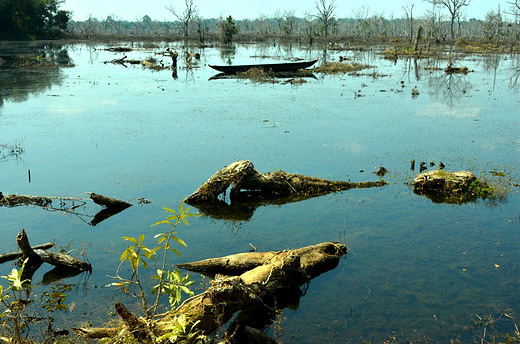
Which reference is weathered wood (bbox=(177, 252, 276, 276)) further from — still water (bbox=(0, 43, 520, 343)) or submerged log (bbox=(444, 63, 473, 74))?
submerged log (bbox=(444, 63, 473, 74))

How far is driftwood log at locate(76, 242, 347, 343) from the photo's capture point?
17.3 ft

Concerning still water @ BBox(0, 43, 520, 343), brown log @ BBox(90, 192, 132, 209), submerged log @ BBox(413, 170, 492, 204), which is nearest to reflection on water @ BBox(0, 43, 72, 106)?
still water @ BBox(0, 43, 520, 343)

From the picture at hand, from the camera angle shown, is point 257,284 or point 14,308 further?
point 257,284

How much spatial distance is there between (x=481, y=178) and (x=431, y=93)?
531 inches

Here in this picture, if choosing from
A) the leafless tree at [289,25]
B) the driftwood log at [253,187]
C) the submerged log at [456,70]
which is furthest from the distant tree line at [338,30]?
the driftwood log at [253,187]

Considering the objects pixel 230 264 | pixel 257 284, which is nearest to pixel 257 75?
pixel 230 264

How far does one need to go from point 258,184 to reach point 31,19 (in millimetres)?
63646

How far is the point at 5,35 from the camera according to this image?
59.9 meters

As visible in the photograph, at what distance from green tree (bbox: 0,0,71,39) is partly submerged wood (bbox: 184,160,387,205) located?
56768mm

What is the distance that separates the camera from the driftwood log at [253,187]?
9797 millimetres

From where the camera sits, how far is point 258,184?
10.2 meters

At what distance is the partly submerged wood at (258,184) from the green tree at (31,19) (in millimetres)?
56768

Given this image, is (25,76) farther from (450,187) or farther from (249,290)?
(249,290)

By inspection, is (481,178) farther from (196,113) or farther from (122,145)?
(196,113)
